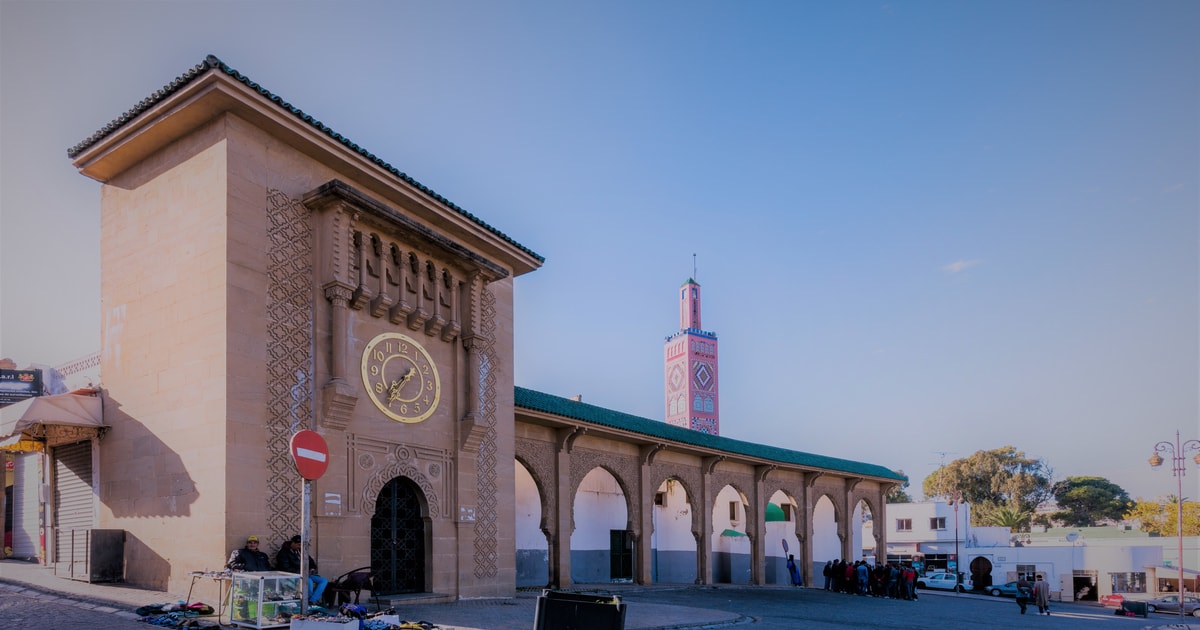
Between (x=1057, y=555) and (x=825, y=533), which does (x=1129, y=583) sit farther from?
(x=825, y=533)

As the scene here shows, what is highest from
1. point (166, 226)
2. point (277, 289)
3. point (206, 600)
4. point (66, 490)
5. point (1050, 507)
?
point (166, 226)

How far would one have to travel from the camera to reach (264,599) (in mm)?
9055

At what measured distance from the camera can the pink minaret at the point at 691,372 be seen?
67125mm

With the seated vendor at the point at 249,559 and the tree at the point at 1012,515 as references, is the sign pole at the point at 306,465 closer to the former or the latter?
the seated vendor at the point at 249,559

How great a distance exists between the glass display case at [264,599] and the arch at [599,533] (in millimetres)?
14551

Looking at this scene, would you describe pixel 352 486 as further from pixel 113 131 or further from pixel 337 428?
pixel 113 131

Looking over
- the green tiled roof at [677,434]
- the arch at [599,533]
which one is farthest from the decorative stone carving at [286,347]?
the arch at [599,533]

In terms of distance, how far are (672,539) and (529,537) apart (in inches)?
272

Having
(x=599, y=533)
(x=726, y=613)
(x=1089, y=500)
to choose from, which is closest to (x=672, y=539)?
(x=599, y=533)

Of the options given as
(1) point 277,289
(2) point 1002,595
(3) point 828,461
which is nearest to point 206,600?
Answer: (1) point 277,289

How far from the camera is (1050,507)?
243ft

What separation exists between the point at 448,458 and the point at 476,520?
130 cm

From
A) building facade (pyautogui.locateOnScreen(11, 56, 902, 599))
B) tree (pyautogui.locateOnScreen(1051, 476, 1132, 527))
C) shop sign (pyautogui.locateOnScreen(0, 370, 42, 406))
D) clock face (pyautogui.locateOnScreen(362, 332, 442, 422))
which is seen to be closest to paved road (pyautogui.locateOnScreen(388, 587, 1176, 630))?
building facade (pyautogui.locateOnScreen(11, 56, 902, 599))

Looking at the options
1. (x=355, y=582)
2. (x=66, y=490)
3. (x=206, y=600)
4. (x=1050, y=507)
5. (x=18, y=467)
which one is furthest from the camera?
(x=1050, y=507)
